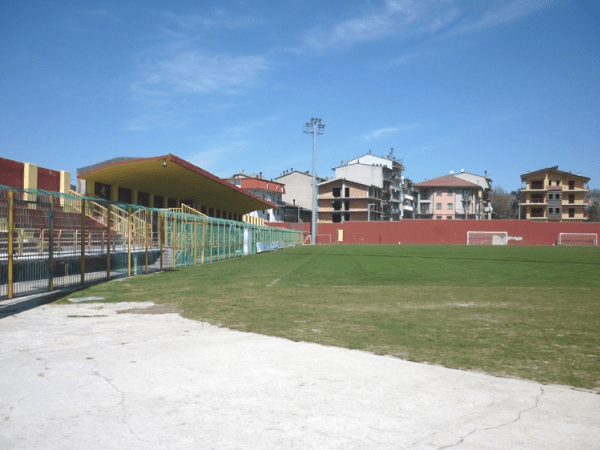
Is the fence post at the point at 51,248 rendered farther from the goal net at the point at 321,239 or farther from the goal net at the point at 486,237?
the goal net at the point at 486,237

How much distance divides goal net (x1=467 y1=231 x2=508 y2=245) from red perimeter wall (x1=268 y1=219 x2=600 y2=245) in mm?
524

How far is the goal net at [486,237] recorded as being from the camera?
2773 inches

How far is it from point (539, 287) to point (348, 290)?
525 centimetres

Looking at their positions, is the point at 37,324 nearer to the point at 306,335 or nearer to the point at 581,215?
the point at 306,335

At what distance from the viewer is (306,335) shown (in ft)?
21.2

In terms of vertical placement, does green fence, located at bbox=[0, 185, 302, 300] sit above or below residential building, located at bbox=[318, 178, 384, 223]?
below

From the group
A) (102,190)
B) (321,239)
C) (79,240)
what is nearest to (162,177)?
(102,190)

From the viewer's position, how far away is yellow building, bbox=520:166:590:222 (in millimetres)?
99000

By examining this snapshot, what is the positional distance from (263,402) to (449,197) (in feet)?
387

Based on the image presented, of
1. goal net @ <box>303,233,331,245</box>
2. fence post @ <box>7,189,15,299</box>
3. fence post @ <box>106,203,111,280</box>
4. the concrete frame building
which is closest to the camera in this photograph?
fence post @ <box>7,189,15,299</box>

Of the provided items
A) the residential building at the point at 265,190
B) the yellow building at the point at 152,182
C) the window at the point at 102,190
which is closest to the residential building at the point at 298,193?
the residential building at the point at 265,190

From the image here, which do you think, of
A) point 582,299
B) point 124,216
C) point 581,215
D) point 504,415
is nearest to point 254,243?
point 124,216

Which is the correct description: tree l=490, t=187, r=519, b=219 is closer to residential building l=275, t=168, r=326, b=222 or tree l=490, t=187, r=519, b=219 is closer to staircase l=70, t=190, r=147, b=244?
residential building l=275, t=168, r=326, b=222

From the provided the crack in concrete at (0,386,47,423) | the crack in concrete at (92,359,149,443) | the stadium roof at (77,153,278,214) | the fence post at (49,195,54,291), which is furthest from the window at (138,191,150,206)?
the crack in concrete at (0,386,47,423)
